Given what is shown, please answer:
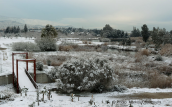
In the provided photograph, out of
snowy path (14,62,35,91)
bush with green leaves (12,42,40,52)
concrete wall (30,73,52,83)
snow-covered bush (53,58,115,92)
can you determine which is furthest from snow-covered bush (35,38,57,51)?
snow-covered bush (53,58,115,92)

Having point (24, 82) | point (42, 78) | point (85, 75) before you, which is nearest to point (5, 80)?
point (24, 82)

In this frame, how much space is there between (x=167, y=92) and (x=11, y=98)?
32.3 feet

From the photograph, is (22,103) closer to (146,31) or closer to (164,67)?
(164,67)

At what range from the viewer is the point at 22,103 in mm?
7672

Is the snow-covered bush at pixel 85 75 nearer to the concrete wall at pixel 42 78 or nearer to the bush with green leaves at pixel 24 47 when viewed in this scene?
the concrete wall at pixel 42 78

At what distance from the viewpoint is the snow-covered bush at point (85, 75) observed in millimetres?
10453

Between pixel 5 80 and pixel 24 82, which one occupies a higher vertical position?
pixel 24 82

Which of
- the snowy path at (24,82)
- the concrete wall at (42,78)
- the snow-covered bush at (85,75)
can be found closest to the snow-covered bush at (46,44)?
the concrete wall at (42,78)

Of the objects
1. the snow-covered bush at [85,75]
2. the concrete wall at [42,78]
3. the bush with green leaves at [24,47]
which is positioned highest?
the bush with green leaves at [24,47]

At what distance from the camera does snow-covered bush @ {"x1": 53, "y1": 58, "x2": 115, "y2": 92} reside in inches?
412

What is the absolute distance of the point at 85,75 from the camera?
1062cm

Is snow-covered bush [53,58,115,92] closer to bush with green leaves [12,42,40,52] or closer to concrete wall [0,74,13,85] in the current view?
concrete wall [0,74,13,85]

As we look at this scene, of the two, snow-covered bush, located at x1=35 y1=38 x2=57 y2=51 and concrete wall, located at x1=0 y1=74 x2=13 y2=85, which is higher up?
snow-covered bush, located at x1=35 y1=38 x2=57 y2=51

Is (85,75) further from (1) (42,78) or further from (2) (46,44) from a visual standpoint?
(2) (46,44)
